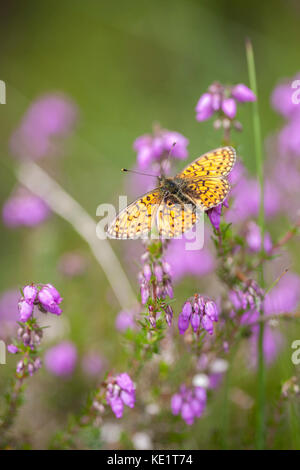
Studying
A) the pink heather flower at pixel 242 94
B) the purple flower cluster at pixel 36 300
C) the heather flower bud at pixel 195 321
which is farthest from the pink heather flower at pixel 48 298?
the pink heather flower at pixel 242 94

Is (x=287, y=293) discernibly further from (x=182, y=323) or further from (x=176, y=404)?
(x=182, y=323)

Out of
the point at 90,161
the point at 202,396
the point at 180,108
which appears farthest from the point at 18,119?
the point at 202,396

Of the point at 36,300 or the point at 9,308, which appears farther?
the point at 9,308

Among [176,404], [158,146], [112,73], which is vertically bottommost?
[176,404]

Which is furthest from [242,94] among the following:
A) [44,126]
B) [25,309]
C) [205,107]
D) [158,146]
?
[44,126]

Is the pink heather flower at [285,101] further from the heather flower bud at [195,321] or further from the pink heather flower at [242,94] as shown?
the heather flower bud at [195,321]

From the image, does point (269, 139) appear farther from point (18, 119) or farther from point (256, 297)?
point (18, 119)

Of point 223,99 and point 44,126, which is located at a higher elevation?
point 44,126
